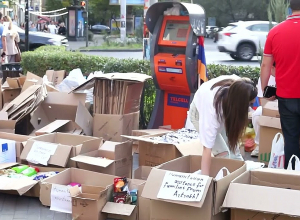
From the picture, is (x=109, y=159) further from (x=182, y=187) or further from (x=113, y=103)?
(x=182, y=187)

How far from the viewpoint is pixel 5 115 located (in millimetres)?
6109

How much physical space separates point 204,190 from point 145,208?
37.1 inches

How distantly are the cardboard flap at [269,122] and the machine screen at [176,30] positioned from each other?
4.66 ft

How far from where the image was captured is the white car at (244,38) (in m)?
20.3

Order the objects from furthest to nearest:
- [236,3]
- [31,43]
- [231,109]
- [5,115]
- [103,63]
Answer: [236,3]
[31,43]
[103,63]
[5,115]
[231,109]

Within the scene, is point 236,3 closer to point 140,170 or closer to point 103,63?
point 103,63

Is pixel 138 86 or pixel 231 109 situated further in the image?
pixel 138 86

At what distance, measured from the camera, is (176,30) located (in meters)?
6.55

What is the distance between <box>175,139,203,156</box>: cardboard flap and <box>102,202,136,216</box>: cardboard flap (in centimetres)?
89

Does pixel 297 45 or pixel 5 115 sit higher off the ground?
pixel 297 45

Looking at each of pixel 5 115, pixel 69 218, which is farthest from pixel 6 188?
pixel 5 115

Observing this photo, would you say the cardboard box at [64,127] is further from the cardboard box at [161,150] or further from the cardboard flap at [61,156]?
the cardboard box at [161,150]

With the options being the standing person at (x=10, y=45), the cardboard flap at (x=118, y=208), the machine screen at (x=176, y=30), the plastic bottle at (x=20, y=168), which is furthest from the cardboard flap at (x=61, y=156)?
the standing person at (x=10, y=45)

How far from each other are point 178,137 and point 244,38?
15.6 metres
